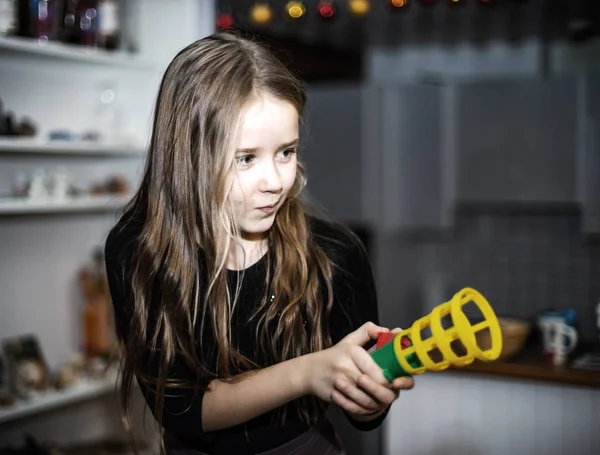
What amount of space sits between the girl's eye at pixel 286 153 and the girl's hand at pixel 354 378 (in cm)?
24

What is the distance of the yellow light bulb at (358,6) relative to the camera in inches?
92.0

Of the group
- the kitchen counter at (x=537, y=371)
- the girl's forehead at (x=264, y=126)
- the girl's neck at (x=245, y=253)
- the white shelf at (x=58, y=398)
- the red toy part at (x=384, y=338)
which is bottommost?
the white shelf at (x=58, y=398)

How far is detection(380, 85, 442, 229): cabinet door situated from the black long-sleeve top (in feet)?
4.60

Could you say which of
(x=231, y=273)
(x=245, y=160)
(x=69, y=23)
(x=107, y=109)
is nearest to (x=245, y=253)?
(x=231, y=273)

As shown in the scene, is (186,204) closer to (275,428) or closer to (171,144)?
(171,144)

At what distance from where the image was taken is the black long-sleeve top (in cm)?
108

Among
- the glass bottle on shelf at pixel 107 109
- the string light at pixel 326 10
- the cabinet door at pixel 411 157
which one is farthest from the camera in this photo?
the glass bottle on shelf at pixel 107 109

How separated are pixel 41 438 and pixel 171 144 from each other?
69.3 inches

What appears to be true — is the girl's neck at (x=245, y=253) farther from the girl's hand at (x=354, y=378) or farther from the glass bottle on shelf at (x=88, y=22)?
the glass bottle on shelf at (x=88, y=22)

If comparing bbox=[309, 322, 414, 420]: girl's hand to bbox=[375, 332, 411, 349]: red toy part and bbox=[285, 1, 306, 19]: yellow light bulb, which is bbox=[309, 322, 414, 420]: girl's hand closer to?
bbox=[375, 332, 411, 349]: red toy part

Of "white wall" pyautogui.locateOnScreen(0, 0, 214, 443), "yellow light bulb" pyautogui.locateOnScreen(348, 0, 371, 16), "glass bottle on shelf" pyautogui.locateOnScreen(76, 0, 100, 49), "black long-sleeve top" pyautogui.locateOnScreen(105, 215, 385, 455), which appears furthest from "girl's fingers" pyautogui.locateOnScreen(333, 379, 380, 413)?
"glass bottle on shelf" pyautogui.locateOnScreen(76, 0, 100, 49)

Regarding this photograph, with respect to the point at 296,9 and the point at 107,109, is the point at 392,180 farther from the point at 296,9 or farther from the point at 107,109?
the point at 107,109

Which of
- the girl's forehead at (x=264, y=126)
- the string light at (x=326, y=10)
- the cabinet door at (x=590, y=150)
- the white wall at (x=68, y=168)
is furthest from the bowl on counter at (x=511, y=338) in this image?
the girl's forehead at (x=264, y=126)

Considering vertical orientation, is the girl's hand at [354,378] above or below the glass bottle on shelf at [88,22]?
below
